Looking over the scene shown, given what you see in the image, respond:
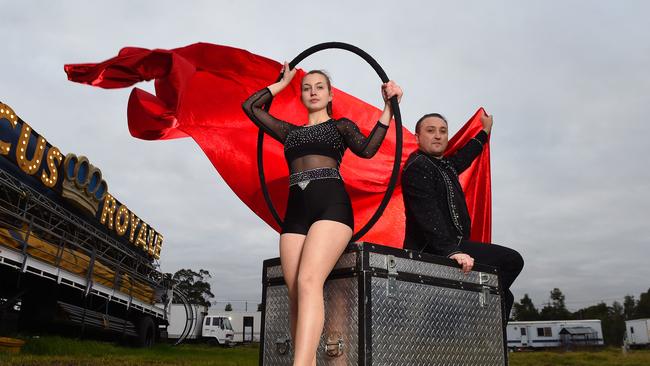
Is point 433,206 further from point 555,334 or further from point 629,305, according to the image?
point 629,305

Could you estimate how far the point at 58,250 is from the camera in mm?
11773

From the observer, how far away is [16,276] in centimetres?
1185

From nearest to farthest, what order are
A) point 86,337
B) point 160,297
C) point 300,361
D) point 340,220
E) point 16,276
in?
1. point 300,361
2. point 340,220
3. point 16,276
4. point 86,337
5. point 160,297

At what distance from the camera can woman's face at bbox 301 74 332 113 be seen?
3211mm

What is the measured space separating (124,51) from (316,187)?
3.75m

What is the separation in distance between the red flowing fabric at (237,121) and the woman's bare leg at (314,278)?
224 cm

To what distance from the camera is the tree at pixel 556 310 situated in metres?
97.5

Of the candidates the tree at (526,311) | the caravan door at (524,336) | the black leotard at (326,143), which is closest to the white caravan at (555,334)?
the caravan door at (524,336)

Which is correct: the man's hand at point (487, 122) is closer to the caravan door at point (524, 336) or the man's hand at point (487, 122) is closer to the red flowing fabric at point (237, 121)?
the red flowing fabric at point (237, 121)

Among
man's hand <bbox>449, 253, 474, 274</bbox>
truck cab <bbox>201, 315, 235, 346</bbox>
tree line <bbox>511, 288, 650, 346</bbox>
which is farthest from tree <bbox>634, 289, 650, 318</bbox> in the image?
man's hand <bbox>449, 253, 474, 274</bbox>

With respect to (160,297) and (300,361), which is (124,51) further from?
(160,297)

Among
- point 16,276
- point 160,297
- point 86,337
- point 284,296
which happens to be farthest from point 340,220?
point 160,297

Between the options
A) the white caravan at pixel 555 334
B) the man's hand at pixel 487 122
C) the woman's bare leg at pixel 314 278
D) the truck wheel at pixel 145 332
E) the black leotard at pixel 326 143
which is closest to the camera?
the woman's bare leg at pixel 314 278

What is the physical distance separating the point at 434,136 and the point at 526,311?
Answer: 10654 cm
